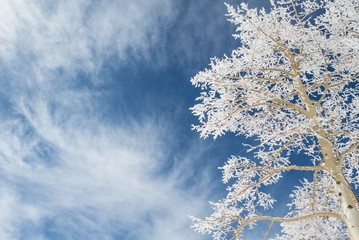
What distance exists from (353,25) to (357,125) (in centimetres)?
229

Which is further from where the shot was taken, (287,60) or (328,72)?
(287,60)

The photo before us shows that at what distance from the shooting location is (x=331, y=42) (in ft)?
24.6

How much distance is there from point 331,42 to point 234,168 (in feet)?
12.5

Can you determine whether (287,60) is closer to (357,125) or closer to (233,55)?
(233,55)

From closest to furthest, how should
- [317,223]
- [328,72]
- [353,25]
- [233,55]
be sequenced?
[353,25] < [328,72] < [233,55] < [317,223]

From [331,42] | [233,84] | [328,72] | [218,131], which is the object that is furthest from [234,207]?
[331,42]

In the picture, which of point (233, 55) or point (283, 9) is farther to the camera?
point (233, 55)

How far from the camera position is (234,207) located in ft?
24.1

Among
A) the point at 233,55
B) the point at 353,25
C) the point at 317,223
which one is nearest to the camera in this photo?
the point at 353,25

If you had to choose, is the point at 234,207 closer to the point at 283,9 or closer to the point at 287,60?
the point at 287,60

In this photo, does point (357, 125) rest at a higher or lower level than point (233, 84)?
lower

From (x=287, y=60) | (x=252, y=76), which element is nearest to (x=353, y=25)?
(x=287, y=60)

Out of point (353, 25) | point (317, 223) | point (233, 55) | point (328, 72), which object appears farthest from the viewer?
point (317, 223)

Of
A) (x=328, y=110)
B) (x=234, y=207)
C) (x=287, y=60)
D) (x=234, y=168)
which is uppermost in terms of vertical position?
(x=287, y=60)
